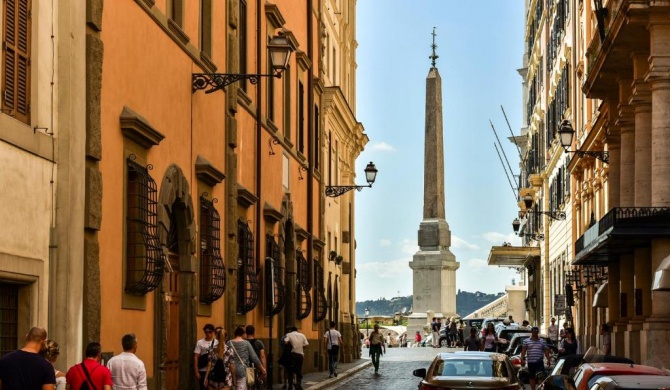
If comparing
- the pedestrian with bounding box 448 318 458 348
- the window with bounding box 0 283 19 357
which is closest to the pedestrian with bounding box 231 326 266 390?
the window with bounding box 0 283 19 357

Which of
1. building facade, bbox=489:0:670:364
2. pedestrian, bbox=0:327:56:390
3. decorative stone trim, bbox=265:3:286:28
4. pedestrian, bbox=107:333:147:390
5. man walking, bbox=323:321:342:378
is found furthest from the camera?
man walking, bbox=323:321:342:378

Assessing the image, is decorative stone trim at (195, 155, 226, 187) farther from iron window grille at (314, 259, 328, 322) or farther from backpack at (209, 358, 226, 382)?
iron window grille at (314, 259, 328, 322)

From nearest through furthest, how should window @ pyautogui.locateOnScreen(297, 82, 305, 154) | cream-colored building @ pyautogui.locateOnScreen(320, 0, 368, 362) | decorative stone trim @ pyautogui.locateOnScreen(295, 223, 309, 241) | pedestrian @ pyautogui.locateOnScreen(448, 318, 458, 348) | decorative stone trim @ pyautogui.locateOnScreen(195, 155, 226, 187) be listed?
decorative stone trim @ pyautogui.locateOnScreen(195, 155, 226, 187), decorative stone trim @ pyautogui.locateOnScreen(295, 223, 309, 241), window @ pyautogui.locateOnScreen(297, 82, 305, 154), cream-colored building @ pyautogui.locateOnScreen(320, 0, 368, 362), pedestrian @ pyautogui.locateOnScreen(448, 318, 458, 348)

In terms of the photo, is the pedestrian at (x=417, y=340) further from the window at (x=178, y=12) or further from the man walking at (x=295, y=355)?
the window at (x=178, y=12)

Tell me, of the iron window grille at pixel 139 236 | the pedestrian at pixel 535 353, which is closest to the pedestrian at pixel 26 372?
the iron window grille at pixel 139 236

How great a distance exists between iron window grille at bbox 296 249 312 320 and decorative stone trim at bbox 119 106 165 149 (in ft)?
62.8

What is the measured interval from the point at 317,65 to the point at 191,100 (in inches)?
823

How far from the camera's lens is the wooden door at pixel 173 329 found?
25.3 metres

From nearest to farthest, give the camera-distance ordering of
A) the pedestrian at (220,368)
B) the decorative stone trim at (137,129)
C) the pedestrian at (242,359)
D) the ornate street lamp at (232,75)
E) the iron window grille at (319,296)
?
1. the decorative stone trim at (137,129)
2. the pedestrian at (220,368)
3. the pedestrian at (242,359)
4. the ornate street lamp at (232,75)
5. the iron window grille at (319,296)

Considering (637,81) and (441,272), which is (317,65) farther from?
(441,272)

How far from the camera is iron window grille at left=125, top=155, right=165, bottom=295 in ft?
71.3

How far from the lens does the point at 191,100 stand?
26.3 m

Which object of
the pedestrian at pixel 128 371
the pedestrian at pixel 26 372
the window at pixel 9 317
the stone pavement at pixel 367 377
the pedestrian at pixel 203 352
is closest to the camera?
the pedestrian at pixel 26 372

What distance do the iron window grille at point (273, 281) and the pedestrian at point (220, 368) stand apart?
10782 mm
